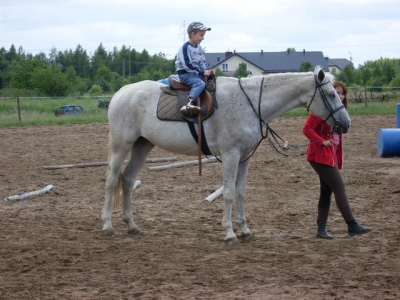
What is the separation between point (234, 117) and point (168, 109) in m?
0.87

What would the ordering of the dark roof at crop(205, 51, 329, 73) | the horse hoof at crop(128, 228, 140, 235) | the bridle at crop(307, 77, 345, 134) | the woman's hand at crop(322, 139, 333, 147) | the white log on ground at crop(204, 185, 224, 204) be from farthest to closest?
the dark roof at crop(205, 51, 329, 73) < the white log on ground at crop(204, 185, 224, 204) < the horse hoof at crop(128, 228, 140, 235) < the woman's hand at crop(322, 139, 333, 147) < the bridle at crop(307, 77, 345, 134)

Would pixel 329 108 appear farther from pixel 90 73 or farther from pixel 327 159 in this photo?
pixel 90 73

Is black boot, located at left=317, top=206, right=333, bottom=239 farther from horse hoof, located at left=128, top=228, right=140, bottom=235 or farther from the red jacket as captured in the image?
horse hoof, located at left=128, top=228, right=140, bottom=235

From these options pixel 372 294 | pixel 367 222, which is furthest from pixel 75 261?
pixel 367 222

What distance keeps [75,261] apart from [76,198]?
401cm

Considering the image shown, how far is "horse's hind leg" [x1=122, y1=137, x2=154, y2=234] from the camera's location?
8.62m

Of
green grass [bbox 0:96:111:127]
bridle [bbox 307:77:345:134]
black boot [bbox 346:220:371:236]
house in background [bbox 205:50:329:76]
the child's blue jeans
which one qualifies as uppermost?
house in background [bbox 205:50:329:76]

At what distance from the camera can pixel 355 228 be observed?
791cm

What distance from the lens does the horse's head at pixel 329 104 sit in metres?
7.63

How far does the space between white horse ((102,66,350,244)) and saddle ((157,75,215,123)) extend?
8 centimetres

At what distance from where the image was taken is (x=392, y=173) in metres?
12.6

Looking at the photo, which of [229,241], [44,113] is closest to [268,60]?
[44,113]

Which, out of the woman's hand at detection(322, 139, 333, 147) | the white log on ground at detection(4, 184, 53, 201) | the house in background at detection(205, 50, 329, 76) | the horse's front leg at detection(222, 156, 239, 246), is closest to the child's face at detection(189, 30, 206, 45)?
the horse's front leg at detection(222, 156, 239, 246)

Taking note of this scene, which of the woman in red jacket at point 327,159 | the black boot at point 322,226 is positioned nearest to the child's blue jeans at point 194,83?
the woman in red jacket at point 327,159
